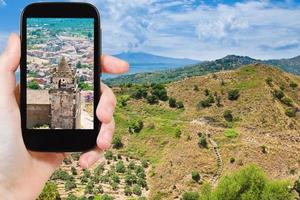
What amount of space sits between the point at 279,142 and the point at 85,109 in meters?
50.1

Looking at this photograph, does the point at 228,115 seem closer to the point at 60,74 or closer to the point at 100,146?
the point at 60,74

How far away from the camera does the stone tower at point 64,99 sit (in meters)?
4.55

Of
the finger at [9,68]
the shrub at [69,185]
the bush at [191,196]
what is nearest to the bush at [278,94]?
the bush at [191,196]

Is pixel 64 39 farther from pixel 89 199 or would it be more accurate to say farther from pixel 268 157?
pixel 268 157

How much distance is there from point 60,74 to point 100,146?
662mm

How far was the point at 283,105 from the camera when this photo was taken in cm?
6212

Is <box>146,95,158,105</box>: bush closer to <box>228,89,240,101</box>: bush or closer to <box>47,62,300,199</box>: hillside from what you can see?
<box>47,62,300,199</box>: hillside

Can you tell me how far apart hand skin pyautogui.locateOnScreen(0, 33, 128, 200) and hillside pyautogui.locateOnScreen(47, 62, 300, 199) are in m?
40.5

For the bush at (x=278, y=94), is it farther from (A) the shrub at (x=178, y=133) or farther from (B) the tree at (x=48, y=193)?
(B) the tree at (x=48, y=193)

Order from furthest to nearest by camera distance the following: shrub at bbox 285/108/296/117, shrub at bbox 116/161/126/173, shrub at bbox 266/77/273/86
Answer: shrub at bbox 266/77/273/86, shrub at bbox 285/108/296/117, shrub at bbox 116/161/126/173

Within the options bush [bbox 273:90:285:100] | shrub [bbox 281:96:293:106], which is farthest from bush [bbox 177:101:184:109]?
shrub [bbox 281:96:293:106]

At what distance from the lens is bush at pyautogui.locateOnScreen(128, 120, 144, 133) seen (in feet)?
192

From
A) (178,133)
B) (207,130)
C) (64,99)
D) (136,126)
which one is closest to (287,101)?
(207,130)

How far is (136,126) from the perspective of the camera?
5875 centimetres
